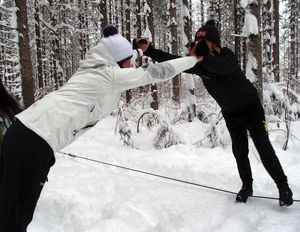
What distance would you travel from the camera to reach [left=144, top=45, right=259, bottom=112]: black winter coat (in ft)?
12.0

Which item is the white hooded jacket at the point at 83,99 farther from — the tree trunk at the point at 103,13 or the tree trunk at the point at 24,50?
the tree trunk at the point at 103,13

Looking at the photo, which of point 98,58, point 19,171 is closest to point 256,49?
point 98,58

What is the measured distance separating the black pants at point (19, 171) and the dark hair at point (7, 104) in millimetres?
149

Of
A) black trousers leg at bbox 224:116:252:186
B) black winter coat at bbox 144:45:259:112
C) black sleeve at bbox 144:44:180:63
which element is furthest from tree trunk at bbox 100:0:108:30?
black trousers leg at bbox 224:116:252:186

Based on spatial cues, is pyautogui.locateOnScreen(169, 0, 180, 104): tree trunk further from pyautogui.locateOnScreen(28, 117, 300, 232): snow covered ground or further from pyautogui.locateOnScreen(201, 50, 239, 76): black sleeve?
pyautogui.locateOnScreen(201, 50, 239, 76): black sleeve

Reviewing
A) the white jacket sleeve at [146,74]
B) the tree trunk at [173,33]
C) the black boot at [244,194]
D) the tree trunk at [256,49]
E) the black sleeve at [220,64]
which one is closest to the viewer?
the white jacket sleeve at [146,74]

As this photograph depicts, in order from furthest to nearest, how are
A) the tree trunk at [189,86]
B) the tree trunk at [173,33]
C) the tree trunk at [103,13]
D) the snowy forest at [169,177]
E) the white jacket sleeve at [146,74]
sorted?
the tree trunk at [103,13] < the tree trunk at [173,33] < the tree trunk at [189,86] < the snowy forest at [169,177] < the white jacket sleeve at [146,74]

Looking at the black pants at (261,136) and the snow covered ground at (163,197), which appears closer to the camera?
the snow covered ground at (163,197)

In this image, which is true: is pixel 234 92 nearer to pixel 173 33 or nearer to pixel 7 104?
pixel 7 104

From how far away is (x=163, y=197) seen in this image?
4355 mm

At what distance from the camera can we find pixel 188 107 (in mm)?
9633

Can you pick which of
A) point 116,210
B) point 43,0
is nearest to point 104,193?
point 116,210

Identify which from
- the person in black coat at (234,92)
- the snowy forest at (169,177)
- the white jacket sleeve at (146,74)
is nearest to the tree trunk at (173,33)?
the snowy forest at (169,177)

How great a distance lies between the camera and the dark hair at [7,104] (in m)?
2.49
